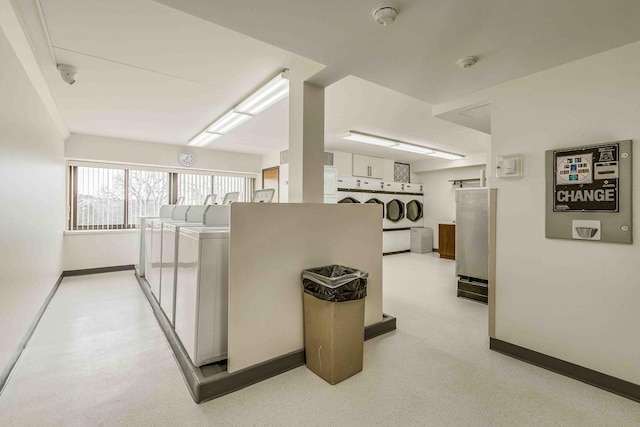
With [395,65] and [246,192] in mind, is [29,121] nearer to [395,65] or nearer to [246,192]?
[395,65]

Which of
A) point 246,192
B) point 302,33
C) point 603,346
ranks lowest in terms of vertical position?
point 603,346

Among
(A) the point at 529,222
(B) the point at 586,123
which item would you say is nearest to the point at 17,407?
(A) the point at 529,222

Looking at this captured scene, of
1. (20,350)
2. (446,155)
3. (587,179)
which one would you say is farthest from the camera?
(446,155)

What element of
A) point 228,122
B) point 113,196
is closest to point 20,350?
point 228,122

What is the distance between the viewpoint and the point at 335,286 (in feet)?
6.68

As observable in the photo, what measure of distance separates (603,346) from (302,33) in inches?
120

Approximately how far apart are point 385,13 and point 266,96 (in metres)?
2.03

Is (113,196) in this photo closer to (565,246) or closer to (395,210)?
(395,210)

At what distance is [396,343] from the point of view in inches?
105

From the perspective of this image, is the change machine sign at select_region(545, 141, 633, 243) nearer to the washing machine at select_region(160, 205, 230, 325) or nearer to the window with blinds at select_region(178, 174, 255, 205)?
the washing machine at select_region(160, 205, 230, 325)

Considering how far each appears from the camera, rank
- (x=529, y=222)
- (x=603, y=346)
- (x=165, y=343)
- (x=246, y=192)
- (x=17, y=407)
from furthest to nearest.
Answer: (x=246, y=192) < (x=165, y=343) < (x=529, y=222) < (x=603, y=346) < (x=17, y=407)

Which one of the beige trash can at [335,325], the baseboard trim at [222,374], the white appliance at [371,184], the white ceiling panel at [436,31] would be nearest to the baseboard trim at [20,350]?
the baseboard trim at [222,374]

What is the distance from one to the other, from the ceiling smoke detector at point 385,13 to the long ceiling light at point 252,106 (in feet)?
4.61

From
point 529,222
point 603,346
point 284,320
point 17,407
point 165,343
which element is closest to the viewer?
point 17,407
